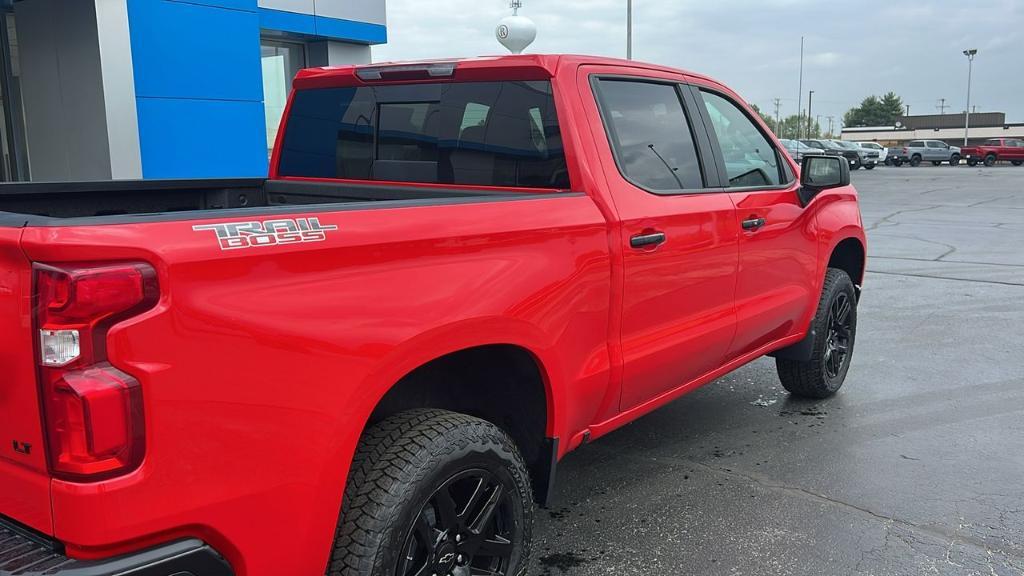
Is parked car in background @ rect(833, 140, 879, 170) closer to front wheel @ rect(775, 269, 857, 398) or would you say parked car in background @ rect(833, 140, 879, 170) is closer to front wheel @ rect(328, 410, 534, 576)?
front wheel @ rect(775, 269, 857, 398)

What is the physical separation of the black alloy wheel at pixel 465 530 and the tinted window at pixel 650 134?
4.40ft

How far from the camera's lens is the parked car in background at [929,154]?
49062 mm

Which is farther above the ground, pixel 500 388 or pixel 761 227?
pixel 761 227

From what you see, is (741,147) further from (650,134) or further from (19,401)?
(19,401)

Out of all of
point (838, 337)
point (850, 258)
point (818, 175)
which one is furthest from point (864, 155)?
point (818, 175)

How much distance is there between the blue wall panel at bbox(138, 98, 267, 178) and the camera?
397 inches

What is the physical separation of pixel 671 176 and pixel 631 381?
88cm

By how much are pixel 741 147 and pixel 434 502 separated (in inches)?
99.2

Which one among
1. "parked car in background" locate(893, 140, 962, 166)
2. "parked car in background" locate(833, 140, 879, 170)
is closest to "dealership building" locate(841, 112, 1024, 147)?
"parked car in background" locate(893, 140, 962, 166)

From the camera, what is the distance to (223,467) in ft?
6.08

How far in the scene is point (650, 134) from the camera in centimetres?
350

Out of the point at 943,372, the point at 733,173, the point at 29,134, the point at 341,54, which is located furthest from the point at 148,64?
the point at 943,372

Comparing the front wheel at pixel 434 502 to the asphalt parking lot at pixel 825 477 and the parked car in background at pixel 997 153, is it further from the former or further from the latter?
the parked car in background at pixel 997 153

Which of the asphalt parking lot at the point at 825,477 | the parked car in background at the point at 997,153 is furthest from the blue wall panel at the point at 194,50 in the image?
the parked car in background at the point at 997,153
